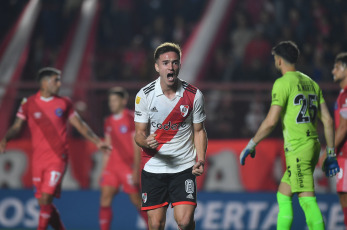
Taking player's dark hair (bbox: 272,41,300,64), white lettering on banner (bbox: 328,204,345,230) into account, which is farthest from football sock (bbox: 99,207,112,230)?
player's dark hair (bbox: 272,41,300,64)

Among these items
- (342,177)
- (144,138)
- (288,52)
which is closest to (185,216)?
(144,138)

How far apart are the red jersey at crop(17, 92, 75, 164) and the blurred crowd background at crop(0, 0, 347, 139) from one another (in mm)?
2565

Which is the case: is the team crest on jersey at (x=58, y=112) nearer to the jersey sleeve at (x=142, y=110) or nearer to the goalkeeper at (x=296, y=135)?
the jersey sleeve at (x=142, y=110)

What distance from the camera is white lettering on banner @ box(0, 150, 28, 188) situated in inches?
407

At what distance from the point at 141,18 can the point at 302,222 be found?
26.4ft

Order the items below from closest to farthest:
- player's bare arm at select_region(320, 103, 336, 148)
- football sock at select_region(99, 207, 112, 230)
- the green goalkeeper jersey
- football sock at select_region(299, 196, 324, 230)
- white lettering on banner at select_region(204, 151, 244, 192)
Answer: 1. football sock at select_region(299, 196, 324, 230)
2. the green goalkeeper jersey
3. player's bare arm at select_region(320, 103, 336, 148)
4. football sock at select_region(99, 207, 112, 230)
5. white lettering on banner at select_region(204, 151, 244, 192)

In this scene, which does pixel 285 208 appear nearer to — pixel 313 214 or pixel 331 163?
pixel 313 214

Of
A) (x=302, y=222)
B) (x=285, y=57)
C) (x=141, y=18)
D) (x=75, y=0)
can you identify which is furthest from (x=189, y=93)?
(x=75, y=0)

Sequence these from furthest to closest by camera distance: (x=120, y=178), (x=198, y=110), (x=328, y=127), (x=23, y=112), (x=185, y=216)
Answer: (x=120, y=178), (x=23, y=112), (x=328, y=127), (x=198, y=110), (x=185, y=216)

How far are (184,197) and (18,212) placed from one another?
5061 mm

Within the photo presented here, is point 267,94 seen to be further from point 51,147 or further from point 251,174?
point 51,147

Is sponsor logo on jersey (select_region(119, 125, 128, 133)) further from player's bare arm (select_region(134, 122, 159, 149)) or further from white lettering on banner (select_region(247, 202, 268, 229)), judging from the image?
player's bare arm (select_region(134, 122, 159, 149))

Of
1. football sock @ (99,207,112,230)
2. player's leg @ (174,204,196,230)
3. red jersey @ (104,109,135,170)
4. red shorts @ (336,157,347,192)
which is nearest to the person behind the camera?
player's leg @ (174,204,196,230)

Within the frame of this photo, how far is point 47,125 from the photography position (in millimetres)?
7844
